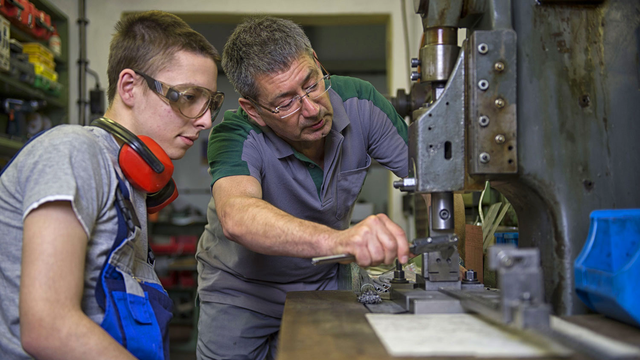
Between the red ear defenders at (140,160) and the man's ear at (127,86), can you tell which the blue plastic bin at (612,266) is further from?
the man's ear at (127,86)

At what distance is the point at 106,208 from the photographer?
3.43 ft

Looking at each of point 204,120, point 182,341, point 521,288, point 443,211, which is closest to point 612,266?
point 521,288

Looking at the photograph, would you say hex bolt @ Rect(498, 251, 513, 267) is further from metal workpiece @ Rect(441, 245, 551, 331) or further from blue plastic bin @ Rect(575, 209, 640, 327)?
blue plastic bin @ Rect(575, 209, 640, 327)

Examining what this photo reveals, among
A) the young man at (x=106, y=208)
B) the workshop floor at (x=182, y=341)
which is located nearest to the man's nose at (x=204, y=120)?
the young man at (x=106, y=208)

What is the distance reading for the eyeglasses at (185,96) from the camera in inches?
50.9

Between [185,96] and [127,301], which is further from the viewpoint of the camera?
[185,96]

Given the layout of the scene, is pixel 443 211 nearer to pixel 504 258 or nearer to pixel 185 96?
pixel 504 258

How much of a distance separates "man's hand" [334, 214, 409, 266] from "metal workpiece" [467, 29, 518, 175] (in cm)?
21

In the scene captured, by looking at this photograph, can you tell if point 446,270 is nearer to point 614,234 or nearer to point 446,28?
point 614,234

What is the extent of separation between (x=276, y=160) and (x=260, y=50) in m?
0.36

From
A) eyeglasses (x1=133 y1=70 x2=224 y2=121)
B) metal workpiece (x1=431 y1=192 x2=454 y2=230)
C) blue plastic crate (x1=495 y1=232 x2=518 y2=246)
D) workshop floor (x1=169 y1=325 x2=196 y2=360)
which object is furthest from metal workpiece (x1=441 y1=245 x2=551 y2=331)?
workshop floor (x1=169 y1=325 x2=196 y2=360)

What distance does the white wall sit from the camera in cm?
362

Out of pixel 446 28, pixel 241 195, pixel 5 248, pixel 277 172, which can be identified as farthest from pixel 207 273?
pixel 446 28

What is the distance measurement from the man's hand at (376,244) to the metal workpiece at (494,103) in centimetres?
21
